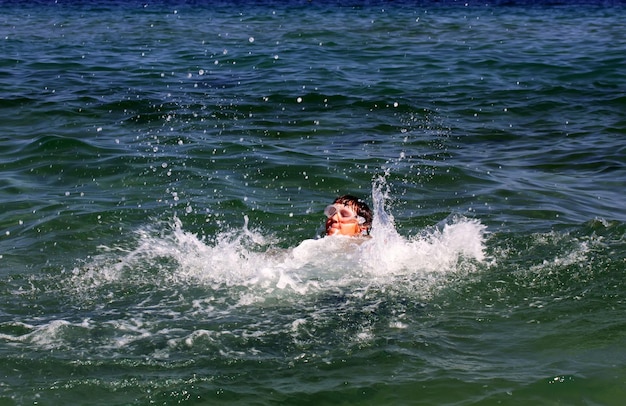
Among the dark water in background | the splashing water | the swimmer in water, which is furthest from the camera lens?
the swimmer in water

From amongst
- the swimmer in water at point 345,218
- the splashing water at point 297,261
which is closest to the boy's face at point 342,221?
the swimmer in water at point 345,218

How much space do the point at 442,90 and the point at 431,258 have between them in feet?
27.9

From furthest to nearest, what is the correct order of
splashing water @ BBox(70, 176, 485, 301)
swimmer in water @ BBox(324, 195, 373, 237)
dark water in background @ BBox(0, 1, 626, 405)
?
swimmer in water @ BBox(324, 195, 373, 237) → splashing water @ BBox(70, 176, 485, 301) → dark water in background @ BBox(0, 1, 626, 405)

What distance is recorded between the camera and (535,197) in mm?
10656

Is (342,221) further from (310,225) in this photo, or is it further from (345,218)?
(310,225)

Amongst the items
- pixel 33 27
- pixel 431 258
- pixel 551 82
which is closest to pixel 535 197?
pixel 431 258

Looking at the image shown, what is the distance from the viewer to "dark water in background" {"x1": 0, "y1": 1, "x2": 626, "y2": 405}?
6.22 m

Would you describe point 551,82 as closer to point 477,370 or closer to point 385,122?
point 385,122

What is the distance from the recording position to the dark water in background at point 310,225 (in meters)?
6.22

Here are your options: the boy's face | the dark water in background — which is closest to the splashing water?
the dark water in background

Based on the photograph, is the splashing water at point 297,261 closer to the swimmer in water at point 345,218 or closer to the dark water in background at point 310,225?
the dark water in background at point 310,225

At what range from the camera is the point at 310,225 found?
32.2 ft

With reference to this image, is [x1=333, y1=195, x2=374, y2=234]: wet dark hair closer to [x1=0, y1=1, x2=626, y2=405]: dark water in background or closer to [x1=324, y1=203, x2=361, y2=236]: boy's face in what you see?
[x1=324, y1=203, x2=361, y2=236]: boy's face

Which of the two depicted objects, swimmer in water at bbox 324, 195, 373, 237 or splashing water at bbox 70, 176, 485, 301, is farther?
swimmer in water at bbox 324, 195, 373, 237
